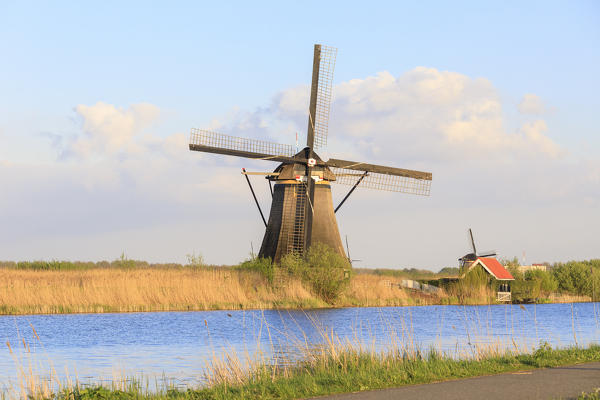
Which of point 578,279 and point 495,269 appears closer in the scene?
point 495,269

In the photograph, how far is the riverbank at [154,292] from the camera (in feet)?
106

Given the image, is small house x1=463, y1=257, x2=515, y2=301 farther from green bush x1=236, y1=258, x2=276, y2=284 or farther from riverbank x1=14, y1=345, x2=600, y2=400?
riverbank x1=14, y1=345, x2=600, y2=400

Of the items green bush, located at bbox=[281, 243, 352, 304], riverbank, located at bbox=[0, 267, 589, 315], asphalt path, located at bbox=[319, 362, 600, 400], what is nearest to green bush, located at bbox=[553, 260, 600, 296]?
riverbank, located at bbox=[0, 267, 589, 315]

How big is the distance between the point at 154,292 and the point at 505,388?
2525 centimetres

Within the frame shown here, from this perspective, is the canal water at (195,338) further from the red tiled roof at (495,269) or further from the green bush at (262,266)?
the red tiled roof at (495,269)

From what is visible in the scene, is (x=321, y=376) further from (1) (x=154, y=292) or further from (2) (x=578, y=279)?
(2) (x=578, y=279)

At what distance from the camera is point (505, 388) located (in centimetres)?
1105

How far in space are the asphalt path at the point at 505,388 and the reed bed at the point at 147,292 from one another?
2209 cm

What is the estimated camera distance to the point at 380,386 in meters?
11.7

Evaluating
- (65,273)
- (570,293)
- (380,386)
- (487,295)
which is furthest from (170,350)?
(570,293)

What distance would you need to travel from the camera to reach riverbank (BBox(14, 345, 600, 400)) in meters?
11.1

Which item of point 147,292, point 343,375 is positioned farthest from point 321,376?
point 147,292

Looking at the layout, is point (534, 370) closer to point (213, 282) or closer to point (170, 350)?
point (170, 350)

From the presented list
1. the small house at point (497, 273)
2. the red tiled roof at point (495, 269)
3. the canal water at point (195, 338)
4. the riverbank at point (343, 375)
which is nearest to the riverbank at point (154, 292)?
the canal water at point (195, 338)
